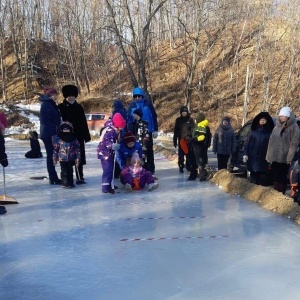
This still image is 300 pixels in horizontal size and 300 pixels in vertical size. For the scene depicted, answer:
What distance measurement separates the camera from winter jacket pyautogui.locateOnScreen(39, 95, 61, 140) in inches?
311

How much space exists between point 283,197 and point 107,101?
1078 inches

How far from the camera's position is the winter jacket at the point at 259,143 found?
7199mm

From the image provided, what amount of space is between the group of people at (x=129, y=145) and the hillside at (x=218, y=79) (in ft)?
60.8

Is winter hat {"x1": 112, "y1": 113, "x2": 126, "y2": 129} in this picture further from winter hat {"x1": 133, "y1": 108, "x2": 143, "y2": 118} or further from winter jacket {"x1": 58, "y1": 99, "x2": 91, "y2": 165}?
winter hat {"x1": 133, "y1": 108, "x2": 143, "y2": 118}

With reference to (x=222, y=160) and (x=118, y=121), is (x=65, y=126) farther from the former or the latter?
(x=222, y=160)

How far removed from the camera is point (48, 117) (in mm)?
7938

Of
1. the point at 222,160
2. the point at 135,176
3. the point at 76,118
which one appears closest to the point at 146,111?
the point at 76,118

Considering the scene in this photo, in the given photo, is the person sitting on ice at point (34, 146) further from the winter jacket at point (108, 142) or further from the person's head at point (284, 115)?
the person's head at point (284, 115)

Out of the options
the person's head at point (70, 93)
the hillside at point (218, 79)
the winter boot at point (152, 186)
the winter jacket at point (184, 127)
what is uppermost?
the hillside at point (218, 79)

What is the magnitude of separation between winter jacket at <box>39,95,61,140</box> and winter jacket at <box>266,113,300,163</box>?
12.1 ft

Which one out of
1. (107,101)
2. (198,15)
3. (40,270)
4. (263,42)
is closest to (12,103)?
(107,101)

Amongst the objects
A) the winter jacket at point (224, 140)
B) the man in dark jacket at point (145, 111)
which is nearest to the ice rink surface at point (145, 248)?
the man in dark jacket at point (145, 111)

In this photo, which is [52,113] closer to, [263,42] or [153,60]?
[263,42]

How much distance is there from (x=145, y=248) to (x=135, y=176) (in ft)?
10.4
